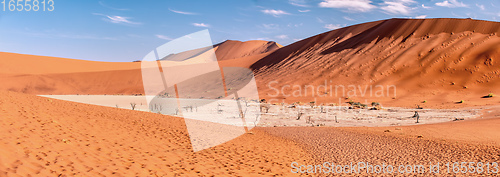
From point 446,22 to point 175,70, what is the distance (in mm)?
69769

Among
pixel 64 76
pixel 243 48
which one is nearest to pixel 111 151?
pixel 64 76

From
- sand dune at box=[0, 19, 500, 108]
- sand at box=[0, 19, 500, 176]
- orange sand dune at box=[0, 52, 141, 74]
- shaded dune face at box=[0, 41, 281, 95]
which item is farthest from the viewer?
orange sand dune at box=[0, 52, 141, 74]

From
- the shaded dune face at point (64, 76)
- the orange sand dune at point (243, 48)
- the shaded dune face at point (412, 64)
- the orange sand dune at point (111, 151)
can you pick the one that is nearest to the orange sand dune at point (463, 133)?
the orange sand dune at point (111, 151)

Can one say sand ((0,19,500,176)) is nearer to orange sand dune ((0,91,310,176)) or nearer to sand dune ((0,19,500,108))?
orange sand dune ((0,91,310,176))

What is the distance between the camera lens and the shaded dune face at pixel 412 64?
1559 inches

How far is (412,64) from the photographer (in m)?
46.1

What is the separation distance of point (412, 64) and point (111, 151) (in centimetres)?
4752

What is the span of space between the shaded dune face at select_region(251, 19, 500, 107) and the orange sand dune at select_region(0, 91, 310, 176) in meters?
29.2

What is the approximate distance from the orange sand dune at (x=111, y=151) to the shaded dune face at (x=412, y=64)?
29228mm

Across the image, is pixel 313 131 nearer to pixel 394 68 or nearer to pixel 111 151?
pixel 111 151

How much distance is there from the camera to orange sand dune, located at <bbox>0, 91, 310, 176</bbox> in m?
7.02

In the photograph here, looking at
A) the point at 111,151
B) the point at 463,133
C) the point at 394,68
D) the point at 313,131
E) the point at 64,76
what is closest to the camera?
the point at 111,151

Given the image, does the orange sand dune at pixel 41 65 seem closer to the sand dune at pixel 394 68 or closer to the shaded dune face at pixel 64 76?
the shaded dune face at pixel 64 76

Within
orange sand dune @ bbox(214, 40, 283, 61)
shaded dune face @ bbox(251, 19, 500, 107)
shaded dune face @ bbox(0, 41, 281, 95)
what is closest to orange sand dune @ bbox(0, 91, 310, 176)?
shaded dune face @ bbox(251, 19, 500, 107)
